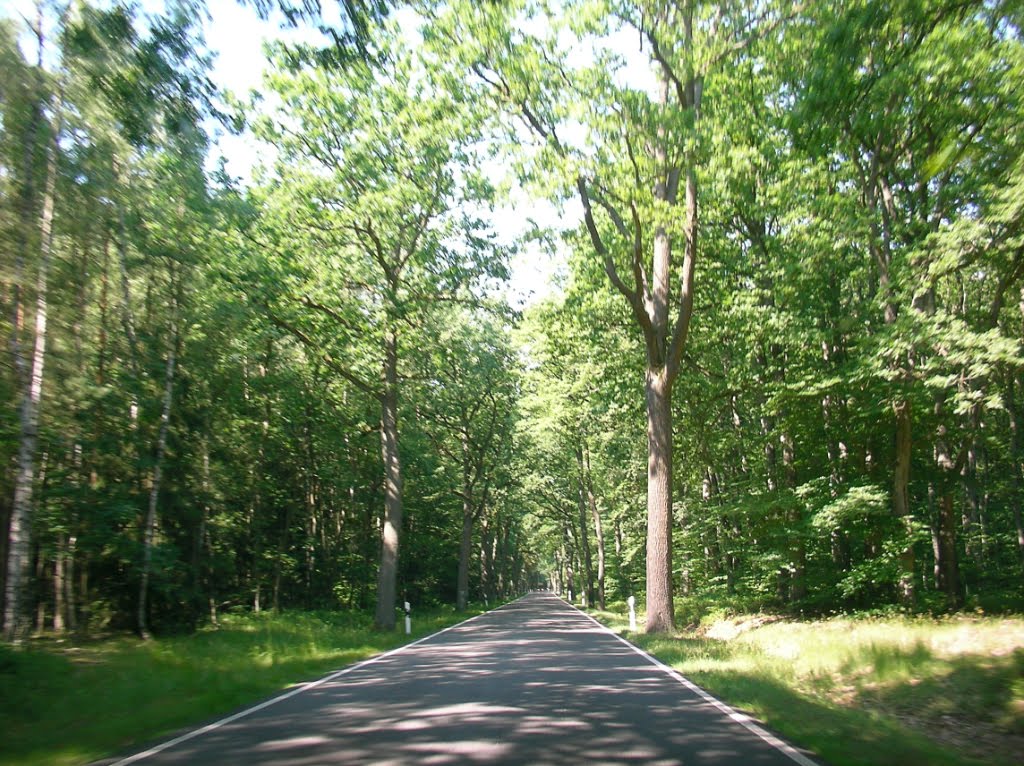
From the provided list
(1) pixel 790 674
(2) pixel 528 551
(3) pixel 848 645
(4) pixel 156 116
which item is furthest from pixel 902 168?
(2) pixel 528 551

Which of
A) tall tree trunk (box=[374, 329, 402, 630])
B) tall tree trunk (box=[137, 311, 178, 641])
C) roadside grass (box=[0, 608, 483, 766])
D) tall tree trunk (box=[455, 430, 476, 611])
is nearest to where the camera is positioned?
roadside grass (box=[0, 608, 483, 766])

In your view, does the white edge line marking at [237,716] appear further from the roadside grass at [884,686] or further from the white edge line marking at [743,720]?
the roadside grass at [884,686]

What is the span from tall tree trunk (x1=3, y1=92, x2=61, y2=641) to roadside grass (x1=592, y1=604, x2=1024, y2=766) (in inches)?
395

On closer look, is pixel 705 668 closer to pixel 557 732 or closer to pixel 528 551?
pixel 557 732

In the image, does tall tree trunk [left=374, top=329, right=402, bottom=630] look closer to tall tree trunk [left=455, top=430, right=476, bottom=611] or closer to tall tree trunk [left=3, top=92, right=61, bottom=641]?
tall tree trunk [left=3, top=92, right=61, bottom=641]

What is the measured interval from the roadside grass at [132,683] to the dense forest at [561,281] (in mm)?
1870

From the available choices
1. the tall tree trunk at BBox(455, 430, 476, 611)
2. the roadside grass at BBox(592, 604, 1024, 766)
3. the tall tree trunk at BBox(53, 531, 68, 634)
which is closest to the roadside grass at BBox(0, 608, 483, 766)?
the tall tree trunk at BBox(53, 531, 68, 634)

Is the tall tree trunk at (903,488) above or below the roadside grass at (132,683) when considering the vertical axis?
Answer: above

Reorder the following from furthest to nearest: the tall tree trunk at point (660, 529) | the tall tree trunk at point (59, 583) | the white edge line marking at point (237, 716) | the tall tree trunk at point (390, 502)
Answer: the tall tree trunk at point (390, 502) < the tall tree trunk at point (660, 529) < the tall tree trunk at point (59, 583) < the white edge line marking at point (237, 716)

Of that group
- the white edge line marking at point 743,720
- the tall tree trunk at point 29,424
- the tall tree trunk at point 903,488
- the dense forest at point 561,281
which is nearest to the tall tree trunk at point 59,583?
the dense forest at point 561,281

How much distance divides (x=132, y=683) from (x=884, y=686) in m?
9.78

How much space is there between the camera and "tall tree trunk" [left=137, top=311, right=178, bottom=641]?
57.2ft

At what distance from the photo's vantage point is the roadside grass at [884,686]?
6.13 meters

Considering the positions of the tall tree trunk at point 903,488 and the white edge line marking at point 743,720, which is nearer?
the white edge line marking at point 743,720
